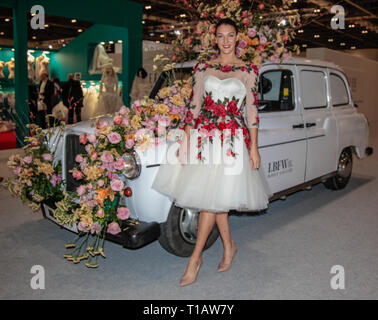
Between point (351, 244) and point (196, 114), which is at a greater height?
point (196, 114)

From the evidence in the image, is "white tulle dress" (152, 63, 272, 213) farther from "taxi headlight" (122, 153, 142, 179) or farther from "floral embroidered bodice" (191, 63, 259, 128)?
"taxi headlight" (122, 153, 142, 179)

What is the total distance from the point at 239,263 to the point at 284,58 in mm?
2162

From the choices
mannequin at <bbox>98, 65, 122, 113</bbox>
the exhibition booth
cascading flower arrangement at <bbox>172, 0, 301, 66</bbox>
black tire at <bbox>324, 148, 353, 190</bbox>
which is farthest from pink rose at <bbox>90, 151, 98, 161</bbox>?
mannequin at <bbox>98, 65, 122, 113</bbox>

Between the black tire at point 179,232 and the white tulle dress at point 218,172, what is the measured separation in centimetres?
32

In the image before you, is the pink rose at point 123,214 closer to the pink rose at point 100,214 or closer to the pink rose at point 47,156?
the pink rose at point 100,214

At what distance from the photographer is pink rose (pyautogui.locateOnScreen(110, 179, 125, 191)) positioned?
122 inches

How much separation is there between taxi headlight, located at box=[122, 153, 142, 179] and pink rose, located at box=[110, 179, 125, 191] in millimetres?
100

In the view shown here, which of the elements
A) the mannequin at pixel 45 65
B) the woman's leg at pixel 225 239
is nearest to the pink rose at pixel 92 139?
the woman's leg at pixel 225 239

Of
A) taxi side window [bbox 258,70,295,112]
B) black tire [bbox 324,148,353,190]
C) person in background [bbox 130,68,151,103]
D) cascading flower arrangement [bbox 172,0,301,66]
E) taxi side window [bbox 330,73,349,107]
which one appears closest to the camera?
cascading flower arrangement [bbox 172,0,301,66]

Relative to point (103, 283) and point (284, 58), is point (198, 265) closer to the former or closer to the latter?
point (103, 283)

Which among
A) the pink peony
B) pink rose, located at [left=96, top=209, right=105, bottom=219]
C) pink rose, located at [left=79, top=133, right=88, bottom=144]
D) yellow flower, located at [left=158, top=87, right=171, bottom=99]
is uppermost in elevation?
yellow flower, located at [left=158, top=87, right=171, bottom=99]

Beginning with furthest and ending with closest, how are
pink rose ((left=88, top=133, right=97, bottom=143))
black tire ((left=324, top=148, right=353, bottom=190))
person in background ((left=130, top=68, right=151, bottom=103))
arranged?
person in background ((left=130, top=68, right=151, bottom=103)), black tire ((left=324, top=148, right=353, bottom=190)), pink rose ((left=88, top=133, right=97, bottom=143))

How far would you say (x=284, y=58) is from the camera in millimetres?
4367
